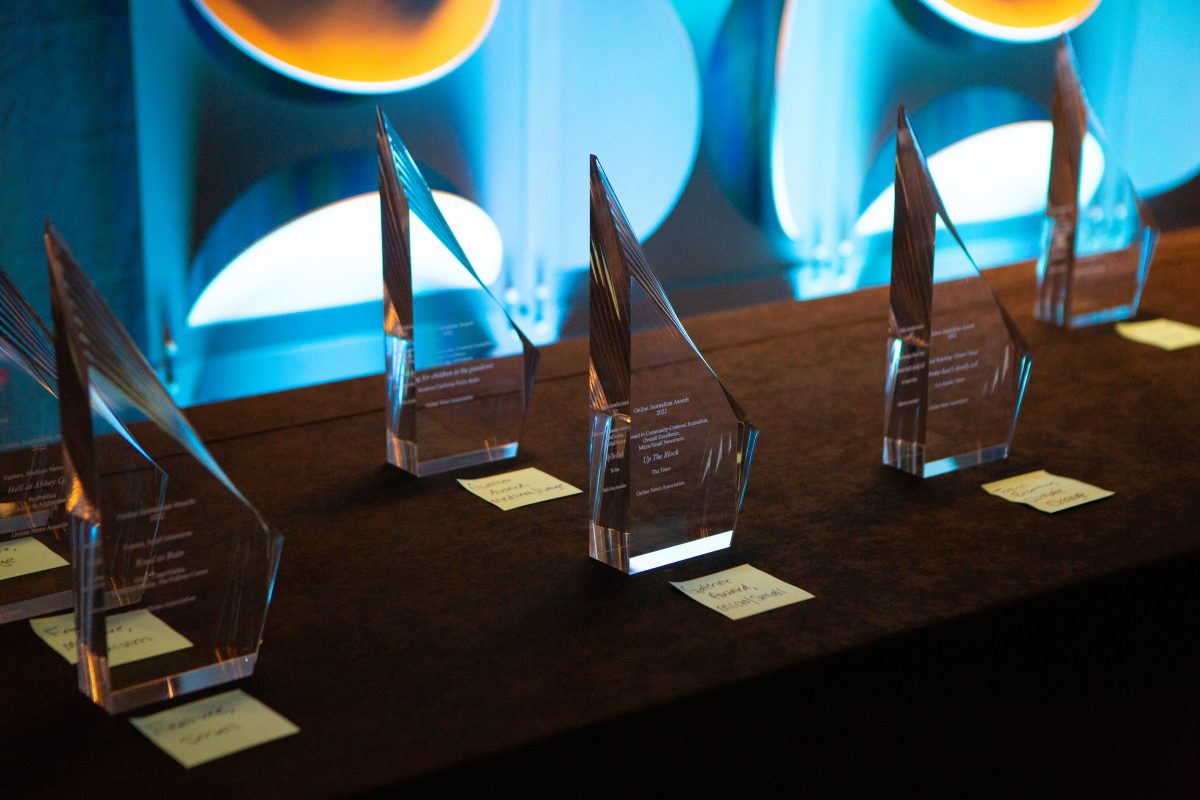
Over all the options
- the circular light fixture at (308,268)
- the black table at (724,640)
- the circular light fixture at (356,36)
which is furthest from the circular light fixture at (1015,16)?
the black table at (724,640)

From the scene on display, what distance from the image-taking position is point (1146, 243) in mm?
1671

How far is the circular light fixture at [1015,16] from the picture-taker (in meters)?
3.39

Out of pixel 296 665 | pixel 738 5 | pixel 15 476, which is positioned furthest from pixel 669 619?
pixel 738 5

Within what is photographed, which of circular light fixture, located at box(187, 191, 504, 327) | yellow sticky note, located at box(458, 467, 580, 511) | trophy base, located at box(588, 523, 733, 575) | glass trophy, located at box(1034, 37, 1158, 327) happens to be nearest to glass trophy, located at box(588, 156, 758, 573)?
trophy base, located at box(588, 523, 733, 575)

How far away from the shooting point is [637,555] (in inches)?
38.4

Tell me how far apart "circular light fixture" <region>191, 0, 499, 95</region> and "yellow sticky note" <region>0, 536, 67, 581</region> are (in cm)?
166

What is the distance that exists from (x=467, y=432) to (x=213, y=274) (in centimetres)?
148

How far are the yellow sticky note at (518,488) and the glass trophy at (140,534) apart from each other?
337mm

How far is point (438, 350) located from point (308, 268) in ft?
5.02

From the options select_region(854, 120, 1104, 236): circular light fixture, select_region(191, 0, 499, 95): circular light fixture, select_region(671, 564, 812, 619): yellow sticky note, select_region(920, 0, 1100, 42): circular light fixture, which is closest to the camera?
select_region(671, 564, 812, 619): yellow sticky note

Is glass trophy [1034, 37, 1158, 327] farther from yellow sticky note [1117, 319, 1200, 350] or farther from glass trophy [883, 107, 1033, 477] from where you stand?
glass trophy [883, 107, 1033, 477]

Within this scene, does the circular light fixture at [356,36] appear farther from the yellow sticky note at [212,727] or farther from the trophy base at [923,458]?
the yellow sticky note at [212,727]

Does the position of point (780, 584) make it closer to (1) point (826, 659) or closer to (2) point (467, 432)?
(1) point (826, 659)

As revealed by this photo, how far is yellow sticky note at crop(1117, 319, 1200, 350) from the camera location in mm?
1586
